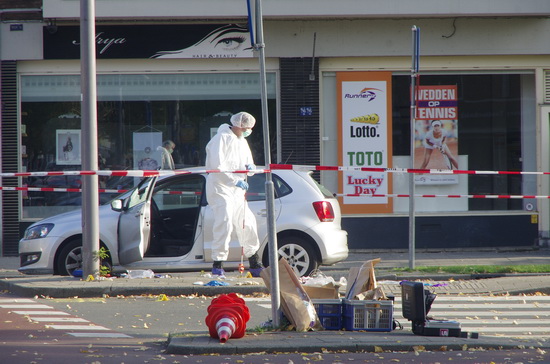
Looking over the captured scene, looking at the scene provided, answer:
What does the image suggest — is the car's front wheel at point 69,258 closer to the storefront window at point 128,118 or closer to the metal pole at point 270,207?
the storefront window at point 128,118

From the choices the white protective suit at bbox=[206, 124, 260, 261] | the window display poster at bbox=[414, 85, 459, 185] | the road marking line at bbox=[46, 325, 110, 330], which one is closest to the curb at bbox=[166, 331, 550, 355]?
the road marking line at bbox=[46, 325, 110, 330]

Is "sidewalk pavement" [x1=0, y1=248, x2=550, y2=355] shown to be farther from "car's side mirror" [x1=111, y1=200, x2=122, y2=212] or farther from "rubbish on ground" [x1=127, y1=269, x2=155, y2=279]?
"car's side mirror" [x1=111, y1=200, x2=122, y2=212]

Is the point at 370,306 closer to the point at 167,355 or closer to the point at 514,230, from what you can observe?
the point at 167,355

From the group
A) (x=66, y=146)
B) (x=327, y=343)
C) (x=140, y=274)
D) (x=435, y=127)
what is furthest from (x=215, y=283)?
(x=435, y=127)

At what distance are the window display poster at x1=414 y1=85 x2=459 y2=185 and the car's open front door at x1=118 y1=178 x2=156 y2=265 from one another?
663 cm

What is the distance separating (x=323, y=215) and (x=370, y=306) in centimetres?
374

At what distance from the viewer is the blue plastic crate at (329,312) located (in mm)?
7633

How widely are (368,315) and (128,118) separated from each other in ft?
30.4

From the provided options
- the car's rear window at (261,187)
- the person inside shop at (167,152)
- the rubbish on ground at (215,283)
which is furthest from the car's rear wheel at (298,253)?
the person inside shop at (167,152)

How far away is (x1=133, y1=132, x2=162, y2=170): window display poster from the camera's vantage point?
15758 millimetres

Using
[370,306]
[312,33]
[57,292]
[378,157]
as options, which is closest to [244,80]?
[312,33]

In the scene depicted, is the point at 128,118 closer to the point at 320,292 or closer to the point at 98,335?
the point at 98,335

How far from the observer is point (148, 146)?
15781 millimetres

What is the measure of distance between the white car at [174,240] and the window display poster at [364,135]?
4330 mm
